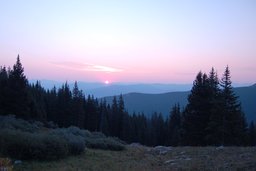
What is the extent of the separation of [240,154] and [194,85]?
21.3 meters

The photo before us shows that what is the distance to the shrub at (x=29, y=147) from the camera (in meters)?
16.6

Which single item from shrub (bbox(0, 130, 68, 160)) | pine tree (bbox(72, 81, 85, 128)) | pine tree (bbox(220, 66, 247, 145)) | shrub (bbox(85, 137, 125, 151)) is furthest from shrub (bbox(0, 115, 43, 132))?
pine tree (bbox(72, 81, 85, 128))

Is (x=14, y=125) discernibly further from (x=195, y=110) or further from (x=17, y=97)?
(x=17, y=97)

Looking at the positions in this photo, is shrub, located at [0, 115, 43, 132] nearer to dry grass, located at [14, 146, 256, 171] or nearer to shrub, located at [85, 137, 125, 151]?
shrub, located at [85, 137, 125, 151]

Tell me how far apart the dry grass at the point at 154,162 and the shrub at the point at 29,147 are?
58 cm

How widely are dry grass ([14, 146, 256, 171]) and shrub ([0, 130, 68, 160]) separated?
1.90ft

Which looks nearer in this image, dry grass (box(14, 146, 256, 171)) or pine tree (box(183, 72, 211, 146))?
dry grass (box(14, 146, 256, 171))

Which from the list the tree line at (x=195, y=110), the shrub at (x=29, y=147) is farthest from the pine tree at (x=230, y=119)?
the shrub at (x=29, y=147)

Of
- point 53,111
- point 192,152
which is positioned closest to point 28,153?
point 192,152

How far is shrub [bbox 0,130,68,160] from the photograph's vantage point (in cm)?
1659

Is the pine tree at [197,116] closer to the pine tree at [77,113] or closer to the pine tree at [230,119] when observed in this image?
the pine tree at [230,119]

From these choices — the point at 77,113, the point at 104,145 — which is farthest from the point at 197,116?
the point at 77,113

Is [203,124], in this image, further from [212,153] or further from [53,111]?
[53,111]

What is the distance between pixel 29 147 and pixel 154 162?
5.84 meters
